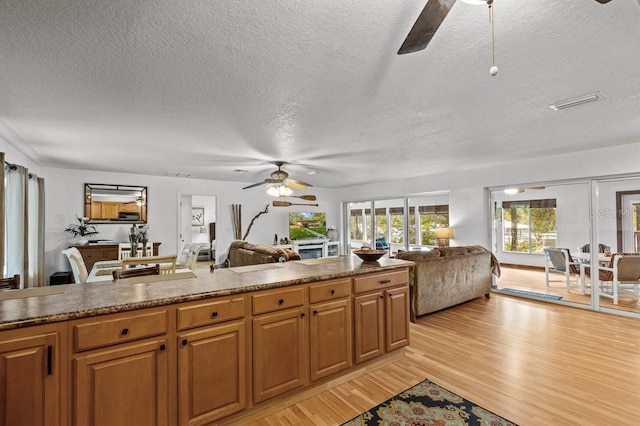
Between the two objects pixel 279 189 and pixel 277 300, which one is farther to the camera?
pixel 279 189

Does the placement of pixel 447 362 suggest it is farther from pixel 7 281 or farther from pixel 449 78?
pixel 7 281

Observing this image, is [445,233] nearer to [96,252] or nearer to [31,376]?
[31,376]

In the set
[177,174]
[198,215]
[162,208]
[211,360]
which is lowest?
[211,360]

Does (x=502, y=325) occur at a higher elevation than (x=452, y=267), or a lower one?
lower

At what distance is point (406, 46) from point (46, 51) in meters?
2.15

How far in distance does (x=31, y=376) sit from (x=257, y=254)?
143 inches

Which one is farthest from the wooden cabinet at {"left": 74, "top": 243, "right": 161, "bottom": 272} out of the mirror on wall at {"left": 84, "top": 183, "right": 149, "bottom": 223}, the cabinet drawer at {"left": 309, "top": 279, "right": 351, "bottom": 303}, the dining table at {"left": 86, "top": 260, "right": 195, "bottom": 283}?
the cabinet drawer at {"left": 309, "top": 279, "right": 351, "bottom": 303}

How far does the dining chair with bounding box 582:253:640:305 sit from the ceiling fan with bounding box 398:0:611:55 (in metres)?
4.95

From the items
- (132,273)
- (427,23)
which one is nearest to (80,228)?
(132,273)

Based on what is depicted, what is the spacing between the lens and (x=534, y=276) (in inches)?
244

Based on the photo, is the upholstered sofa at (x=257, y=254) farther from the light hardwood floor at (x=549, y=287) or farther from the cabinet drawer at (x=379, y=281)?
the light hardwood floor at (x=549, y=287)

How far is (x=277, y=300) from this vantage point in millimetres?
2166

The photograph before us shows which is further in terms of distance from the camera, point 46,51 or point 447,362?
point 447,362

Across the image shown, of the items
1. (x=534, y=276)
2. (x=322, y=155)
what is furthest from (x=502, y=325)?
(x=322, y=155)
